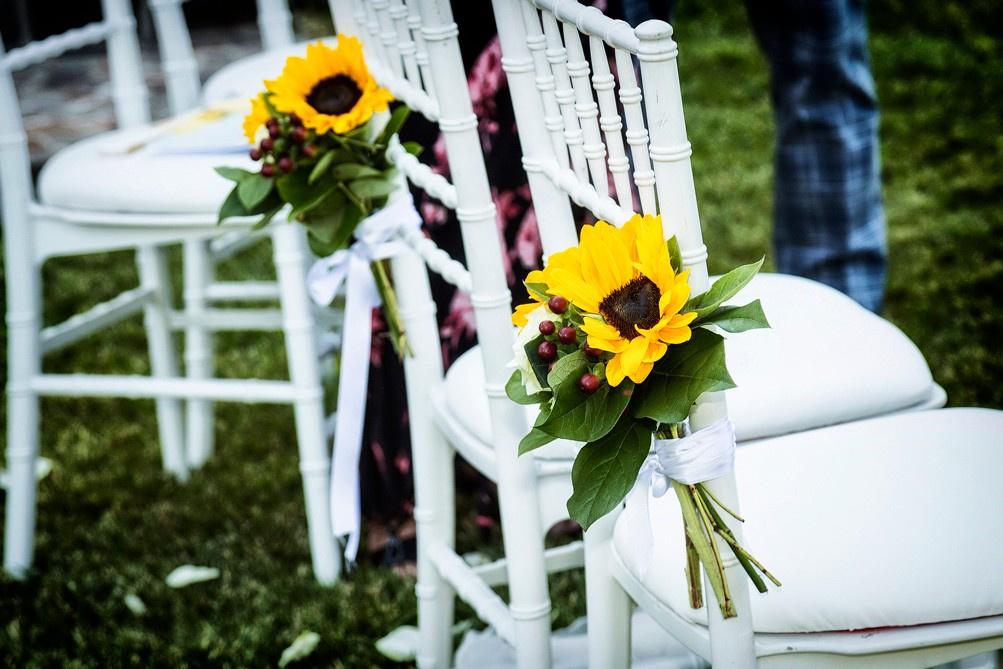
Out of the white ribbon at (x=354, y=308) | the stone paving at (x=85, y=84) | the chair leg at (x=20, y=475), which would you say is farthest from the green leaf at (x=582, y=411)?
the stone paving at (x=85, y=84)

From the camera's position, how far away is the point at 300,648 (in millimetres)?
1846

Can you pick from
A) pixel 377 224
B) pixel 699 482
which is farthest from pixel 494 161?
pixel 699 482

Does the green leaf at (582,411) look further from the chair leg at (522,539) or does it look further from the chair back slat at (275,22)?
the chair back slat at (275,22)

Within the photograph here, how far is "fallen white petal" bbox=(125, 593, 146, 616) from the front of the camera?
2.02 m

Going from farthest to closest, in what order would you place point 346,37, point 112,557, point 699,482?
1. point 112,557
2. point 346,37
3. point 699,482

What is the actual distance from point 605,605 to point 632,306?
458mm

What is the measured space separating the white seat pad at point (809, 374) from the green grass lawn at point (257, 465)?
714 millimetres

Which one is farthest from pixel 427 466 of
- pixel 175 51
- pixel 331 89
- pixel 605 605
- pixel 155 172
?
pixel 175 51

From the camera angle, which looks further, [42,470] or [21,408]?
[42,470]

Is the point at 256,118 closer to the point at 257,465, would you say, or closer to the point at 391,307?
the point at 391,307

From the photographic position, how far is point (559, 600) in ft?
6.27

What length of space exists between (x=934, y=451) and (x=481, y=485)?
1.15 metres

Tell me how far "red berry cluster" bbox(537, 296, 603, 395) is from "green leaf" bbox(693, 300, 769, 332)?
9 cm

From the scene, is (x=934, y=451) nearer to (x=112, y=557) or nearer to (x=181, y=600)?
(x=181, y=600)
